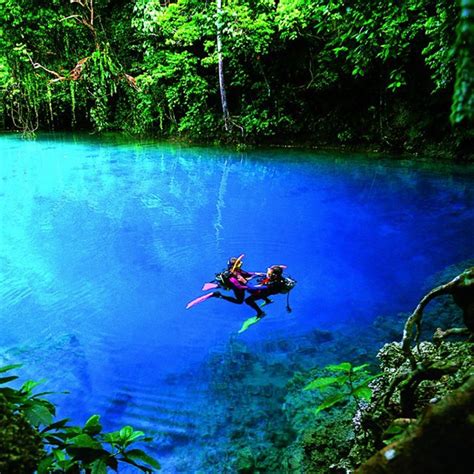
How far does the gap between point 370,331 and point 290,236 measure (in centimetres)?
304

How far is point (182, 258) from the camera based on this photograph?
674 cm

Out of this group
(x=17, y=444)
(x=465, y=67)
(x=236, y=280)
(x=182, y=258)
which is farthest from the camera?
(x=182, y=258)

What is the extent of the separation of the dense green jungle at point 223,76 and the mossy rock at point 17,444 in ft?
38.0

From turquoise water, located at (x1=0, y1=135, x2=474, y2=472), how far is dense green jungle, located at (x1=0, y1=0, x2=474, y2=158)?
8.77 feet

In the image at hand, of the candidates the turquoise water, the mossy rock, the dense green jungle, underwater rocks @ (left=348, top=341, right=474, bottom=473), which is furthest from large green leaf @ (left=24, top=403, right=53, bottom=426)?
the dense green jungle

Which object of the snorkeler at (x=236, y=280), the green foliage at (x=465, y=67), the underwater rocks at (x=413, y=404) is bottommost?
the snorkeler at (x=236, y=280)

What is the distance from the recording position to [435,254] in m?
6.44

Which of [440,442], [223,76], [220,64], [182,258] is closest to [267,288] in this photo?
[182,258]

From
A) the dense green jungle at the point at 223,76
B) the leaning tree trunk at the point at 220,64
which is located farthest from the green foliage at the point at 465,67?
the leaning tree trunk at the point at 220,64

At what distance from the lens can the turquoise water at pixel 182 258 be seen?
4180 millimetres

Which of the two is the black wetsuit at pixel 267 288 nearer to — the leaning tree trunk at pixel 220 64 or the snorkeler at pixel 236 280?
the snorkeler at pixel 236 280

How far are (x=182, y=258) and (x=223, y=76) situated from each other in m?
10.3

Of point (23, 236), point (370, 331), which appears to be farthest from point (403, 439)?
point (23, 236)

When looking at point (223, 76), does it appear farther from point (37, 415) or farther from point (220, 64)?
point (37, 415)
